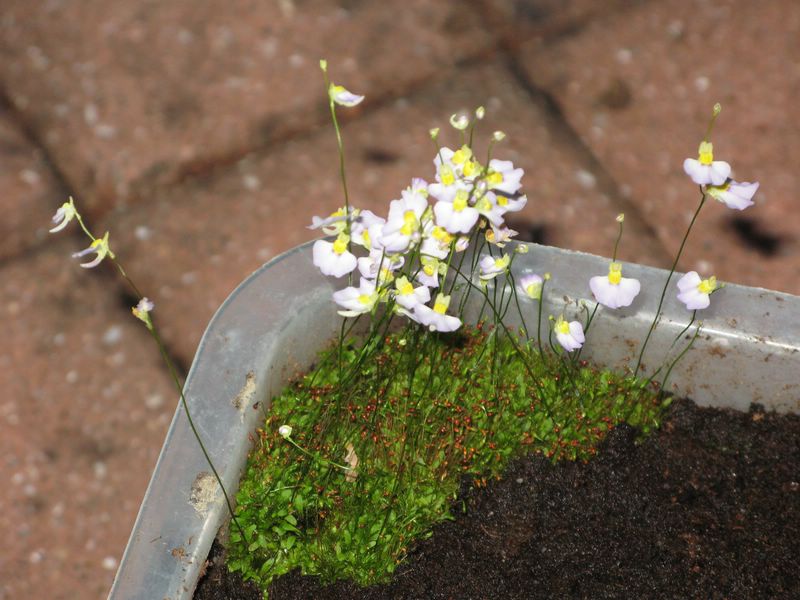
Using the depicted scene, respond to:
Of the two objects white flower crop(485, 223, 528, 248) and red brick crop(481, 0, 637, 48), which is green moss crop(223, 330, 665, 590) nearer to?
white flower crop(485, 223, 528, 248)

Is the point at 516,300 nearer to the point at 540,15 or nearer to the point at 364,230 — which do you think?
the point at 364,230

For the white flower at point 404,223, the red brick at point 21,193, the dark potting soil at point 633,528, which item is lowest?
the red brick at point 21,193

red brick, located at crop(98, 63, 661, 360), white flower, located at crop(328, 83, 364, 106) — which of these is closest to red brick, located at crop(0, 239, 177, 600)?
red brick, located at crop(98, 63, 661, 360)

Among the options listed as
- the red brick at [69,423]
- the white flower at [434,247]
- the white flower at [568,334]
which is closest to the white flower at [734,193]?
the white flower at [568,334]

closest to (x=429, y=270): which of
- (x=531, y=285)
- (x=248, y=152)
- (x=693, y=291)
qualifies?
(x=531, y=285)

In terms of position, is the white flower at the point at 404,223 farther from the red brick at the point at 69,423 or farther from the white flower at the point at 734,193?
the red brick at the point at 69,423

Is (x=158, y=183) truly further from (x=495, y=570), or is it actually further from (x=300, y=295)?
(x=495, y=570)
